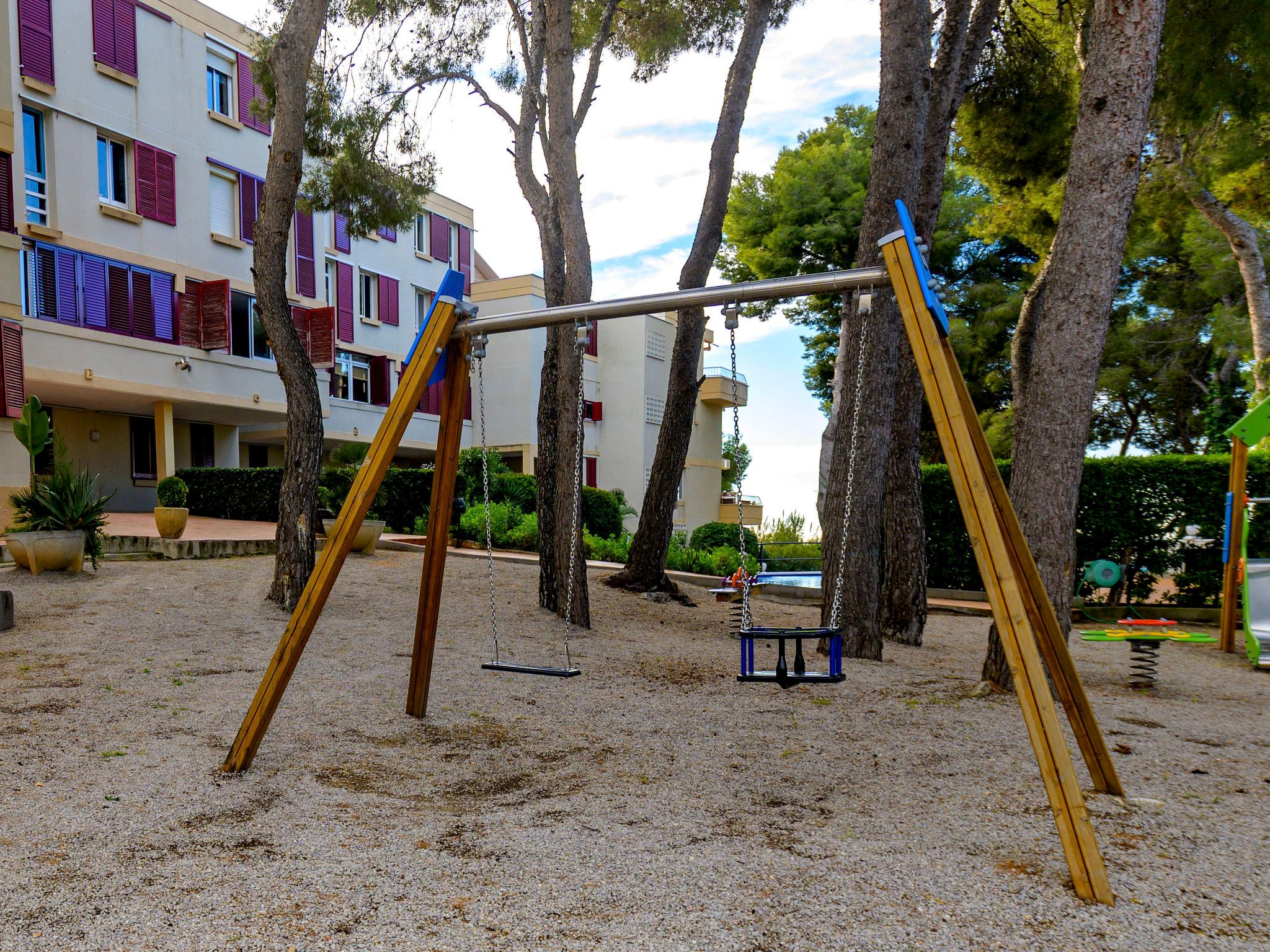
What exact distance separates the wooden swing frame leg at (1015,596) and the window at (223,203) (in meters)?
17.4

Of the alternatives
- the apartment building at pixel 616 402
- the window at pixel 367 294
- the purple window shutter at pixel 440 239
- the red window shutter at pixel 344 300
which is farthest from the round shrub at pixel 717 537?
the purple window shutter at pixel 440 239

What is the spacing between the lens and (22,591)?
324 inches

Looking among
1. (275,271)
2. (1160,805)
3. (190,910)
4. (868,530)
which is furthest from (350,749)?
(275,271)

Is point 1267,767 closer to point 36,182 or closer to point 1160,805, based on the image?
point 1160,805

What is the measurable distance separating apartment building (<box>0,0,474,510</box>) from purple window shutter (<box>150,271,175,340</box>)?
0.03 meters

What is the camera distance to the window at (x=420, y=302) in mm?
24391

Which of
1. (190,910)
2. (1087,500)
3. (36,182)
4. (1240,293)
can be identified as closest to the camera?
(190,910)

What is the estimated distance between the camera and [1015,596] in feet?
10.0

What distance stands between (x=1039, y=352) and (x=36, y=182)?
15.3 metres

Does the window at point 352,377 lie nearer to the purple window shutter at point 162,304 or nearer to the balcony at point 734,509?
the purple window shutter at point 162,304

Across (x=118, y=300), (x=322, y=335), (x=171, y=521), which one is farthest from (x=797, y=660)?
(x=322, y=335)

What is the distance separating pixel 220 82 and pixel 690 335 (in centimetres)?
1362

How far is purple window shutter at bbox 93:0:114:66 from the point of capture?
15484 mm

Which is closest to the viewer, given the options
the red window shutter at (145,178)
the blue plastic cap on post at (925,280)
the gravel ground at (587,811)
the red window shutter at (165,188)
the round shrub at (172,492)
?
the gravel ground at (587,811)
